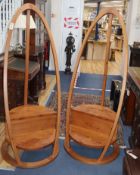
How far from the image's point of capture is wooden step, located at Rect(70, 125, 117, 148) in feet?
8.63

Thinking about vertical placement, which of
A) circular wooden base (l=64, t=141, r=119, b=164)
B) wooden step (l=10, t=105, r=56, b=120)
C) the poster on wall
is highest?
the poster on wall

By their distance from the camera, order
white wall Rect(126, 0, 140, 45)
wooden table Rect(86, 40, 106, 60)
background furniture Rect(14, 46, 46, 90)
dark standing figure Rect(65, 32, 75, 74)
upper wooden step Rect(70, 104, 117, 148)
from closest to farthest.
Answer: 1. upper wooden step Rect(70, 104, 117, 148)
2. background furniture Rect(14, 46, 46, 90)
3. white wall Rect(126, 0, 140, 45)
4. dark standing figure Rect(65, 32, 75, 74)
5. wooden table Rect(86, 40, 106, 60)

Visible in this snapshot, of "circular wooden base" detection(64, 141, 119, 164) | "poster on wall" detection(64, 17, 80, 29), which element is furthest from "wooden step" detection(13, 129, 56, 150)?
"poster on wall" detection(64, 17, 80, 29)

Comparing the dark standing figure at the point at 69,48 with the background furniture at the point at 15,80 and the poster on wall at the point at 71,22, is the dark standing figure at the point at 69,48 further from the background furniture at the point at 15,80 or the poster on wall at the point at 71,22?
the background furniture at the point at 15,80

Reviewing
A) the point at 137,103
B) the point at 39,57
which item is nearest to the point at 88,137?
the point at 137,103

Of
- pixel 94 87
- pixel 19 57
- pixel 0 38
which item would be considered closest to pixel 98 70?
pixel 94 87

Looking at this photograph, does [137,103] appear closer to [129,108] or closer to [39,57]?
[129,108]

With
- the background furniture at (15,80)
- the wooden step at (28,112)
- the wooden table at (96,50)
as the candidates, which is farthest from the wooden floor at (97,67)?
the wooden step at (28,112)

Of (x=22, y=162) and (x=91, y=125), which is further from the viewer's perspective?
(x=91, y=125)

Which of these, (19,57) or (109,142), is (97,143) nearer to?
(109,142)

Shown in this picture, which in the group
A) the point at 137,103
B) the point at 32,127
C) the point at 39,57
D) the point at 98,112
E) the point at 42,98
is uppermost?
the point at 39,57

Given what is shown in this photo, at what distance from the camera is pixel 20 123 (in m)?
2.62

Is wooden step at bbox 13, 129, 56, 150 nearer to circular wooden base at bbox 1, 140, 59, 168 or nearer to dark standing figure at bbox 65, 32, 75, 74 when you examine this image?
circular wooden base at bbox 1, 140, 59, 168

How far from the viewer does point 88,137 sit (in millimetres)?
2723
